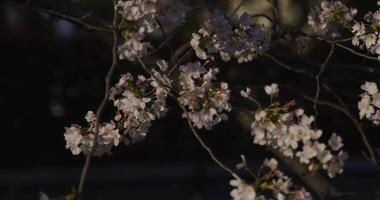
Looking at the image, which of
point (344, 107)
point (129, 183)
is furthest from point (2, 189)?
point (344, 107)

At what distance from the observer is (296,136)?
251cm

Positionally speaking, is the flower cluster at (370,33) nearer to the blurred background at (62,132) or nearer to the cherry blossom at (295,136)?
the cherry blossom at (295,136)

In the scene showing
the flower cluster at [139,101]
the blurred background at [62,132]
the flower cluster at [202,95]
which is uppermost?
the blurred background at [62,132]

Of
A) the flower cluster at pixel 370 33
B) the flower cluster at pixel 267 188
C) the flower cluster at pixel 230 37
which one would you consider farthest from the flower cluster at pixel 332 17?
the flower cluster at pixel 267 188

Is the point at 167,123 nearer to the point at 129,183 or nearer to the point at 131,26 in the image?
the point at 129,183

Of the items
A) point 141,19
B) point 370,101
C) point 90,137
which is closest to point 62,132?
point 90,137

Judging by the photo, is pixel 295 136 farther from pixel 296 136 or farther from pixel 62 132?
pixel 62 132

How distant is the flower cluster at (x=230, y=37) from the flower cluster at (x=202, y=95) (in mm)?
158

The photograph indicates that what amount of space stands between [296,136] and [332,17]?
0.84m

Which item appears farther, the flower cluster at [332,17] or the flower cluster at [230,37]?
the flower cluster at [332,17]

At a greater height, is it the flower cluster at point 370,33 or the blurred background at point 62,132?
the blurred background at point 62,132

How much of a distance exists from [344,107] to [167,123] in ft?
26.4

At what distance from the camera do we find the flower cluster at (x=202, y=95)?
105 inches

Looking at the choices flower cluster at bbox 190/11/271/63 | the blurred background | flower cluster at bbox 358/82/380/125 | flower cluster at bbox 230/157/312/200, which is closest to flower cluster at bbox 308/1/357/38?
flower cluster at bbox 190/11/271/63
